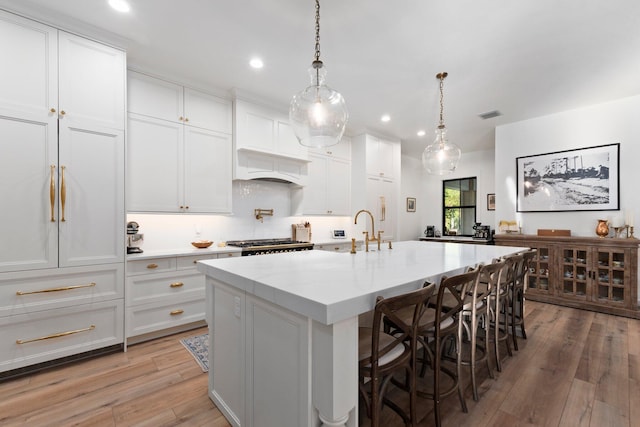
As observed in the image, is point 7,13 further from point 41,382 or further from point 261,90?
point 41,382

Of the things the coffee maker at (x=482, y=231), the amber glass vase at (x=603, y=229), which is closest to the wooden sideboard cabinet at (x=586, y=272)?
the amber glass vase at (x=603, y=229)

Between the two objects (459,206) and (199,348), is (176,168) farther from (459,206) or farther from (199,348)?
(459,206)

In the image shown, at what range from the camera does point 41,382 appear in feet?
7.23

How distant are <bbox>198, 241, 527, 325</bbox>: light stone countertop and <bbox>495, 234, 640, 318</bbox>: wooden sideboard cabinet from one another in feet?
9.58

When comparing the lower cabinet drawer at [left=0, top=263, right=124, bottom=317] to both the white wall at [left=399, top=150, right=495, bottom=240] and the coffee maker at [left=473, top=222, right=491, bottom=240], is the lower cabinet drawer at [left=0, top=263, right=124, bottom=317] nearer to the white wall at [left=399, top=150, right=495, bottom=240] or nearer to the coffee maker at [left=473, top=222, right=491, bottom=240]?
the white wall at [left=399, top=150, right=495, bottom=240]

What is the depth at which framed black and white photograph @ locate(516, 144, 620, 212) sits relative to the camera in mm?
3996

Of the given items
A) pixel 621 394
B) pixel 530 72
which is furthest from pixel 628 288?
pixel 530 72

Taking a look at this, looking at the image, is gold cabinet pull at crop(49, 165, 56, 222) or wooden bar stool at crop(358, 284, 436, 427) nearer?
wooden bar stool at crop(358, 284, 436, 427)

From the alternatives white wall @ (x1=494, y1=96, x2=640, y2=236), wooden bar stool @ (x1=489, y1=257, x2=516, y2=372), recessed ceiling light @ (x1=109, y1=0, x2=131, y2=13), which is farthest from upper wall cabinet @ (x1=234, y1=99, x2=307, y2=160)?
white wall @ (x1=494, y1=96, x2=640, y2=236)

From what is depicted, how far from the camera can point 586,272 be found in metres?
Result: 3.97

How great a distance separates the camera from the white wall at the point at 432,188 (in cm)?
636

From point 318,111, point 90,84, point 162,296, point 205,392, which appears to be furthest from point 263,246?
point 90,84

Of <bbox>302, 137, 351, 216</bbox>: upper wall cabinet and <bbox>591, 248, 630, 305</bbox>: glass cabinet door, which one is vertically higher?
<bbox>302, 137, 351, 216</bbox>: upper wall cabinet

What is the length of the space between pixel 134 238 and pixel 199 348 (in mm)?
1464
